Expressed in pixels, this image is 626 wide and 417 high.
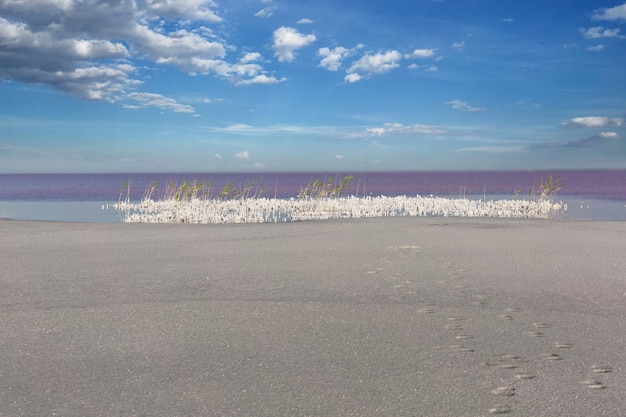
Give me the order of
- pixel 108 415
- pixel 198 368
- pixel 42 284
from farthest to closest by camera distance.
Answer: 1. pixel 42 284
2. pixel 198 368
3. pixel 108 415

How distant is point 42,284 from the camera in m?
10.2

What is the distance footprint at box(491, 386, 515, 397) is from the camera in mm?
5250

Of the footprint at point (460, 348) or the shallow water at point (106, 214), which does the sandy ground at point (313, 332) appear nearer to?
the footprint at point (460, 348)

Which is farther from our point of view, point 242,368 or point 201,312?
point 201,312

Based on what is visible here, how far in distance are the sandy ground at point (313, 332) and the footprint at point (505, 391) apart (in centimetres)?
2

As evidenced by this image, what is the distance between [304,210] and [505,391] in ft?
92.1

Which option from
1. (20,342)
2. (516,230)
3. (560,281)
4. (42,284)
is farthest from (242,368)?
(516,230)

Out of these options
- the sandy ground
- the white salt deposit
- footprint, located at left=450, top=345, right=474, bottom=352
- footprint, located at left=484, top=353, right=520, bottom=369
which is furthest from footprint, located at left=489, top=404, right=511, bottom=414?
the white salt deposit

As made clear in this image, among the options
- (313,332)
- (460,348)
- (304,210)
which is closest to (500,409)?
(460,348)

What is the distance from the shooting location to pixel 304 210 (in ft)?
109

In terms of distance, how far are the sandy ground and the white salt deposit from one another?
13.6 meters

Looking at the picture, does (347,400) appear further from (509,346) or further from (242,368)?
(509,346)

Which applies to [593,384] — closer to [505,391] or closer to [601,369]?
[601,369]

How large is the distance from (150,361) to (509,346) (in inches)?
167
